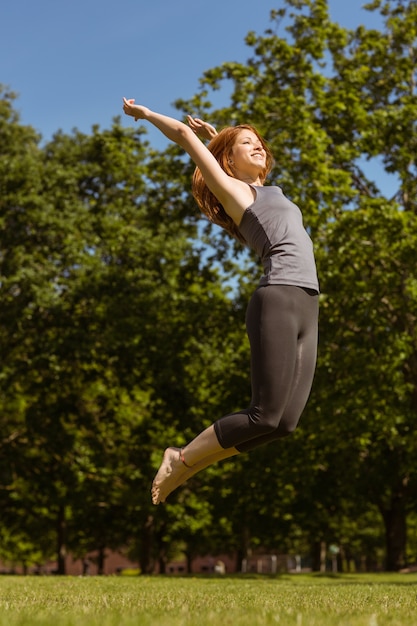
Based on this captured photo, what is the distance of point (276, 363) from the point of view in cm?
461

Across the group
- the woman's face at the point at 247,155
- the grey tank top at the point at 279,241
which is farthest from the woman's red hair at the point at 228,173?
the grey tank top at the point at 279,241

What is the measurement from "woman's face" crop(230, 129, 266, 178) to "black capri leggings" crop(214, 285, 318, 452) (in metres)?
1.02

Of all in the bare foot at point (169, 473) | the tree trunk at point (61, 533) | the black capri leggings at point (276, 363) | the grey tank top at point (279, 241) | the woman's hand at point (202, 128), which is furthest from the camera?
the tree trunk at point (61, 533)

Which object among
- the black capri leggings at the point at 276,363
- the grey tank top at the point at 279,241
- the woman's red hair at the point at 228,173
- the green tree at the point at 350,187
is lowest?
the black capri leggings at the point at 276,363

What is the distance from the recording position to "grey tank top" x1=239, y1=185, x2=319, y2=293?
4.74 meters

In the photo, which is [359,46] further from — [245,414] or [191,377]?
[245,414]

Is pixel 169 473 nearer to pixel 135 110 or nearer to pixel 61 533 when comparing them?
pixel 135 110

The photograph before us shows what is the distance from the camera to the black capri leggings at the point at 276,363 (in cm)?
462

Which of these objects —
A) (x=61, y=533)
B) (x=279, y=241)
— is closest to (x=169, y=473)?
(x=279, y=241)

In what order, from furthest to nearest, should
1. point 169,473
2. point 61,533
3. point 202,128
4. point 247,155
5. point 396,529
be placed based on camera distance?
point 61,533 → point 396,529 → point 202,128 → point 247,155 → point 169,473

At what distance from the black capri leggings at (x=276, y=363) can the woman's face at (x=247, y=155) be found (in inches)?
40.3

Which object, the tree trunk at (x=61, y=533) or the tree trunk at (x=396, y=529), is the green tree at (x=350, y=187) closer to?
the tree trunk at (x=396, y=529)

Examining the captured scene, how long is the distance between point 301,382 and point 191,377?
22.1 meters

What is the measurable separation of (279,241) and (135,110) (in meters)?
1.41
